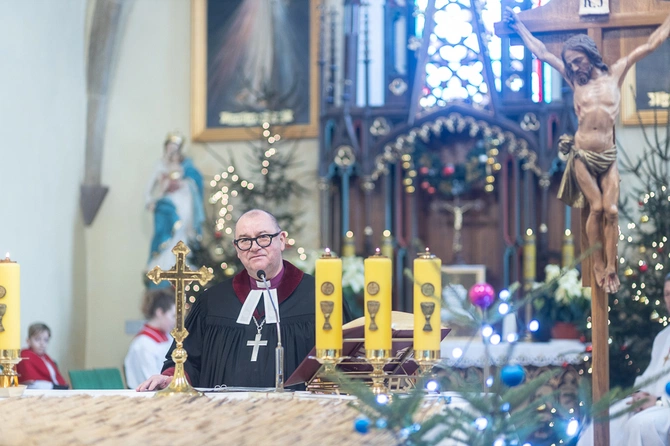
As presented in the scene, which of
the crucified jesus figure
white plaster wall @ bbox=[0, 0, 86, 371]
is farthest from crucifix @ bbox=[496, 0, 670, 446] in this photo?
white plaster wall @ bbox=[0, 0, 86, 371]

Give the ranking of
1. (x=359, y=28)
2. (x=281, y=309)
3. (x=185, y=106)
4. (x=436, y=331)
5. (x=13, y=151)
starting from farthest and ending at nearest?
(x=185, y=106)
(x=359, y=28)
(x=13, y=151)
(x=281, y=309)
(x=436, y=331)

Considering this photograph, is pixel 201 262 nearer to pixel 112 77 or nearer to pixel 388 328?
pixel 112 77

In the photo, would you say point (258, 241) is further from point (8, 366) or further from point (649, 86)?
point (649, 86)

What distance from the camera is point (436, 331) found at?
10.4 feet

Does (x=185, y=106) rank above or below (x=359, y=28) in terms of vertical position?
below

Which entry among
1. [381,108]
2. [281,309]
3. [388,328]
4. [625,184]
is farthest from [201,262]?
[388,328]

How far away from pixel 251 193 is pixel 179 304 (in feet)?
22.0

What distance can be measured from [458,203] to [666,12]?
5383mm

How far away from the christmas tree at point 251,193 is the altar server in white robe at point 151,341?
4.75 feet

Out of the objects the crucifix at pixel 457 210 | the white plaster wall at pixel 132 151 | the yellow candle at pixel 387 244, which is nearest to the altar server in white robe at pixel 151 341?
the yellow candle at pixel 387 244

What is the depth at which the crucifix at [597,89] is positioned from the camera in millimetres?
4930

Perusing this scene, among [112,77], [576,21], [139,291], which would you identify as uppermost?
[112,77]

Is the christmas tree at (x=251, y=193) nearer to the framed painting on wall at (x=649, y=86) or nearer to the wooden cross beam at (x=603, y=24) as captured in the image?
the framed painting on wall at (x=649, y=86)

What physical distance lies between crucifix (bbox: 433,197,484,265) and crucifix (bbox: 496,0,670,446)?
491cm
